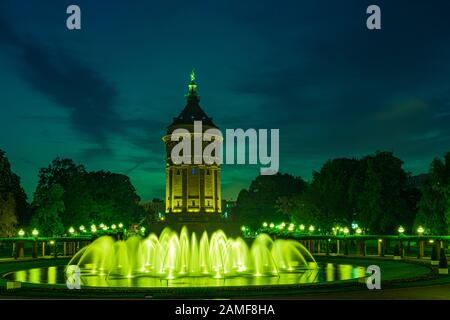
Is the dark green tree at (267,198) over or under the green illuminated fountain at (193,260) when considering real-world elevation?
over

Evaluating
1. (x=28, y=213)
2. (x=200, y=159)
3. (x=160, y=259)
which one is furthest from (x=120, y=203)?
(x=160, y=259)

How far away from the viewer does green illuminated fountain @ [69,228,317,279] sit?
1261 inches

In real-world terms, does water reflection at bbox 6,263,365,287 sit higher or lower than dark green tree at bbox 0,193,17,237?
lower

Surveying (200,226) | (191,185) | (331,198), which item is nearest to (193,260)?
(331,198)

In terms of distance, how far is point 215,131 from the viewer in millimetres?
94750

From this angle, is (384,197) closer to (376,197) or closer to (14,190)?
(376,197)

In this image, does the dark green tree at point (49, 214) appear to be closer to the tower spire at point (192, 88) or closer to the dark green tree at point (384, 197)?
the dark green tree at point (384, 197)

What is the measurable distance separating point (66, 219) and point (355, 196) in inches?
1311

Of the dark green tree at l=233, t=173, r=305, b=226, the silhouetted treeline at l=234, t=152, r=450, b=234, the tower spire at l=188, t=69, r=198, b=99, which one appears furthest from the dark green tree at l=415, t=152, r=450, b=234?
the tower spire at l=188, t=69, r=198, b=99

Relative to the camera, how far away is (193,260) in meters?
35.9

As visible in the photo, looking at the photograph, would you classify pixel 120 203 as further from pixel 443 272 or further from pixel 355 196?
pixel 443 272

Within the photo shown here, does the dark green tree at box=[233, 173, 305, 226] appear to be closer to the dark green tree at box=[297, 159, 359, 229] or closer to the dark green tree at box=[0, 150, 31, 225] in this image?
the dark green tree at box=[297, 159, 359, 229]

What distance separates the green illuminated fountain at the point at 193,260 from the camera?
32031 mm

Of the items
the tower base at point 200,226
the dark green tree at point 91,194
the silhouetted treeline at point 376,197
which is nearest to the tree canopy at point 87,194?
the dark green tree at point 91,194
